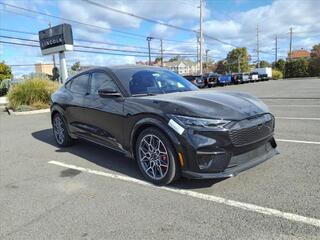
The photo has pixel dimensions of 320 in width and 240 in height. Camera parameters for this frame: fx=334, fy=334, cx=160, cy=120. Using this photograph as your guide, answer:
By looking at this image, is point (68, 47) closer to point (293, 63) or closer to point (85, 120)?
point (85, 120)

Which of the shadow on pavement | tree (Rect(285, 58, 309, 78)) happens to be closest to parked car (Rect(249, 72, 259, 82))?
tree (Rect(285, 58, 309, 78))

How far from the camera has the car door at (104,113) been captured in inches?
191

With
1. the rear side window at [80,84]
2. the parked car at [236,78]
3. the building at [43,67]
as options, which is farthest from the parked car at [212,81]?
the building at [43,67]

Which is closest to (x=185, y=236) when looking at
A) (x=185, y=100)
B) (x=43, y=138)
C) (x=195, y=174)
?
(x=195, y=174)

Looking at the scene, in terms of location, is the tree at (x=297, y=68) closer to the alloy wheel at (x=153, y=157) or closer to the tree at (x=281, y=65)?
the tree at (x=281, y=65)

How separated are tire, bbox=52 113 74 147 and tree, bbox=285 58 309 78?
69229 millimetres

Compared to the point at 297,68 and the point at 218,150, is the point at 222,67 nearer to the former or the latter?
the point at 297,68

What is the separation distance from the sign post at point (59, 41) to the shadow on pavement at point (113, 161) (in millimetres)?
12393

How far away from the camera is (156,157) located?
169 inches

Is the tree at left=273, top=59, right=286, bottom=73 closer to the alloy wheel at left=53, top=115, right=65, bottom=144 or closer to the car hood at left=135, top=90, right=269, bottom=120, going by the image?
the alloy wheel at left=53, top=115, right=65, bottom=144

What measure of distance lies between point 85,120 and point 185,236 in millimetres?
3212

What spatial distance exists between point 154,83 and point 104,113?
35.2 inches

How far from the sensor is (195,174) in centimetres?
387

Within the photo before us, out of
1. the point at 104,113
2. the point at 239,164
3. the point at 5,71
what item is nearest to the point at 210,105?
the point at 239,164
